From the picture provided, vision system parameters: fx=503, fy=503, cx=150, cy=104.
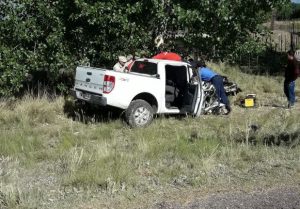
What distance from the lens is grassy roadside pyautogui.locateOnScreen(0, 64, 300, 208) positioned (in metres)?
6.21

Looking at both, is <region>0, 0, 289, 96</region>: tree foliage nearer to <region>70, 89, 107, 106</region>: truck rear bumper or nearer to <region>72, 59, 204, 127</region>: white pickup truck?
<region>72, 59, 204, 127</region>: white pickup truck

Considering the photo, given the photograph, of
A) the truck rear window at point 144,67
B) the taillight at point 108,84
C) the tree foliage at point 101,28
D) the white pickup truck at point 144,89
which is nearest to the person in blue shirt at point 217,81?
the white pickup truck at point 144,89

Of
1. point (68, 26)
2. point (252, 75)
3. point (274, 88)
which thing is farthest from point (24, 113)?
point (252, 75)

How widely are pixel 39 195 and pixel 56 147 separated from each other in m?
2.94

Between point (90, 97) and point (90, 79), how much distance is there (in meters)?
0.39

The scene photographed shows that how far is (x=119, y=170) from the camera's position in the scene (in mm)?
6809

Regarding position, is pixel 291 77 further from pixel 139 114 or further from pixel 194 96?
pixel 139 114

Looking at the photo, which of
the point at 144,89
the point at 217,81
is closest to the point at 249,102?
the point at 217,81

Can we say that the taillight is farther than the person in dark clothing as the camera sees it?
No

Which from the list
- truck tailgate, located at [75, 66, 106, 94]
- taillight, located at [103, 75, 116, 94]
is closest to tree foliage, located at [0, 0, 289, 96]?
truck tailgate, located at [75, 66, 106, 94]

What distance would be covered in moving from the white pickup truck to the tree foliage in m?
1.39

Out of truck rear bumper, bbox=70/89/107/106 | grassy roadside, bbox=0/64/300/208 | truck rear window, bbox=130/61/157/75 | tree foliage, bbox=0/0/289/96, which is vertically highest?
tree foliage, bbox=0/0/289/96

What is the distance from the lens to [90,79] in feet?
35.4

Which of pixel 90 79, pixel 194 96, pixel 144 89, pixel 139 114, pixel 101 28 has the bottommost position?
pixel 139 114
